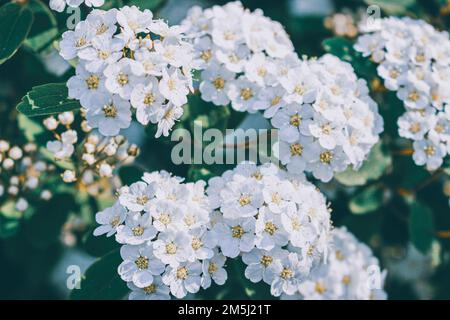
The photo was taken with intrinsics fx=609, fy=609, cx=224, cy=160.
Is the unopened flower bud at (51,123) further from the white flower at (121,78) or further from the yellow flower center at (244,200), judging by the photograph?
the yellow flower center at (244,200)

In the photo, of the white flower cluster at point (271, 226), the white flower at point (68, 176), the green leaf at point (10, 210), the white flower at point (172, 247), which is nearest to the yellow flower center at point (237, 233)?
the white flower cluster at point (271, 226)

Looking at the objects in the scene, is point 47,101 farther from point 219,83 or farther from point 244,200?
point 244,200

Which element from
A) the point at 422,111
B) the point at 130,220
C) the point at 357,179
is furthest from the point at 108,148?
the point at 422,111

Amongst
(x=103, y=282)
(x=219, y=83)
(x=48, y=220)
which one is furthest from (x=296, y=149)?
(x=48, y=220)

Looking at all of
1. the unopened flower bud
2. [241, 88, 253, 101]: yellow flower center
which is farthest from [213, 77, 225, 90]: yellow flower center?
the unopened flower bud

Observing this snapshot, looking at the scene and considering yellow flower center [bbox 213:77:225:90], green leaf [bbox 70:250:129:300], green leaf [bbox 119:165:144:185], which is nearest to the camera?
green leaf [bbox 70:250:129:300]

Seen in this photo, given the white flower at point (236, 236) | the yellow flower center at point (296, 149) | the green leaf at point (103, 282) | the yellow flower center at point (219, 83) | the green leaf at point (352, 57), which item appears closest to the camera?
the white flower at point (236, 236)

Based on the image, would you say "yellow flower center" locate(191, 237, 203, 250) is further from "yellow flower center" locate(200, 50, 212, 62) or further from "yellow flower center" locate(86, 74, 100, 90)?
"yellow flower center" locate(200, 50, 212, 62)
